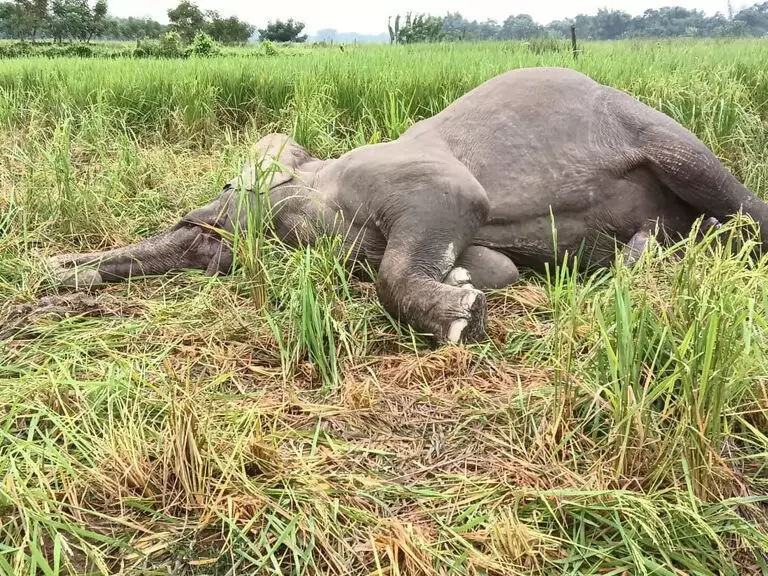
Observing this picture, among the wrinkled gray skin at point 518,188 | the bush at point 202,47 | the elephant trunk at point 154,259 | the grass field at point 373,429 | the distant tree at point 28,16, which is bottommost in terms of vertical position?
the grass field at point 373,429

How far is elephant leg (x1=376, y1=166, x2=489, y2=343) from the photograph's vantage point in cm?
215

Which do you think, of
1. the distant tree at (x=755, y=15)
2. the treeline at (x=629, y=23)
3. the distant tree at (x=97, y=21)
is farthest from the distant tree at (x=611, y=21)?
the distant tree at (x=97, y=21)

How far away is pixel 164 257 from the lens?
2.90 meters

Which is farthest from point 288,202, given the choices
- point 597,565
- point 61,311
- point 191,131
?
point 191,131

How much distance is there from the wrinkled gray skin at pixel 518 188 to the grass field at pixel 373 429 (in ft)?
0.62

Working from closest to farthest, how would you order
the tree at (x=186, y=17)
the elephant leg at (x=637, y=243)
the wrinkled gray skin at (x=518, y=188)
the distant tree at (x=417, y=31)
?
the wrinkled gray skin at (x=518, y=188) → the elephant leg at (x=637, y=243) → the distant tree at (x=417, y=31) → the tree at (x=186, y=17)

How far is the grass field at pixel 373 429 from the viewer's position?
132 cm

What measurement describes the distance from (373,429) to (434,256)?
0.82 metres

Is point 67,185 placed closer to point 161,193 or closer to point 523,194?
point 161,193

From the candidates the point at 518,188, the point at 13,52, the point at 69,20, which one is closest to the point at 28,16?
the point at 69,20

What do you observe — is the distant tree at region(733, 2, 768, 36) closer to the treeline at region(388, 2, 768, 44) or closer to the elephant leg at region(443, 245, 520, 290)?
the treeline at region(388, 2, 768, 44)

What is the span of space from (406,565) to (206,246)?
6.54 ft

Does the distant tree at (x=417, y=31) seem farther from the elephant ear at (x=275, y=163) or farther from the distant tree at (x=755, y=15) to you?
the distant tree at (x=755, y=15)

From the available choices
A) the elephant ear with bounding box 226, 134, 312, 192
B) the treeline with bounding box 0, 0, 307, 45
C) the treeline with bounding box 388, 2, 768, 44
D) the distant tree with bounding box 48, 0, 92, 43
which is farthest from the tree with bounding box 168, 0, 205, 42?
the elephant ear with bounding box 226, 134, 312, 192
